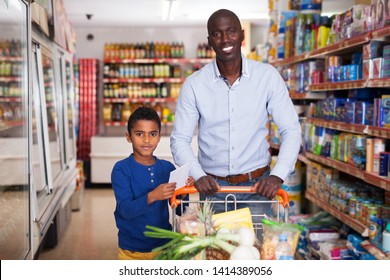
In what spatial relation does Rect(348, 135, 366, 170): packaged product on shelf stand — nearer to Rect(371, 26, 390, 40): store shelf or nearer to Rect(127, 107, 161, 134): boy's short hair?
Rect(371, 26, 390, 40): store shelf

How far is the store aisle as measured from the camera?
18.2 ft

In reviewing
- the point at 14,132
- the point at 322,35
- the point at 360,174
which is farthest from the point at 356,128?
the point at 14,132

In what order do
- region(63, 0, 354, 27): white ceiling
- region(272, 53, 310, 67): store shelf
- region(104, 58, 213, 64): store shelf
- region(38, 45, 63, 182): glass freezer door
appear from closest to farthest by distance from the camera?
region(272, 53, 310, 67): store shelf
region(38, 45, 63, 182): glass freezer door
region(63, 0, 354, 27): white ceiling
region(104, 58, 213, 64): store shelf

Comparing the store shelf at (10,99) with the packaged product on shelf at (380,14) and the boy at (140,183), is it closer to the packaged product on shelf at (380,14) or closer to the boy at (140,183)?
the boy at (140,183)

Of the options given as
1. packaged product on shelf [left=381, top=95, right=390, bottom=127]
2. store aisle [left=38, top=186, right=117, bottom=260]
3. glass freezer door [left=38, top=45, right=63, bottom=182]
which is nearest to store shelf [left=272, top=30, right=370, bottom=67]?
packaged product on shelf [left=381, top=95, right=390, bottom=127]

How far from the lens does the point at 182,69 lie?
12055mm

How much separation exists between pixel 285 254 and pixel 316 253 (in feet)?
10.5

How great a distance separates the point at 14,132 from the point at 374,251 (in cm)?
242

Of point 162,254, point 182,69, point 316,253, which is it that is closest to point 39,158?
point 316,253

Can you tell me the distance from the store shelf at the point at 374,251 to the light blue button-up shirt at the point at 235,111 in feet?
4.56

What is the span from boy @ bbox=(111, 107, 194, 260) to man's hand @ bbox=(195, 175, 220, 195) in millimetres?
258

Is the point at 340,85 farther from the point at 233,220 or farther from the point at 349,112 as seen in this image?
the point at 233,220

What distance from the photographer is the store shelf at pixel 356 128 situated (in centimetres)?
379

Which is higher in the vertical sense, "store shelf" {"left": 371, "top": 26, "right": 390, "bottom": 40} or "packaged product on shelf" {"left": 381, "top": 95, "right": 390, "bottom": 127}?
"store shelf" {"left": 371, "top": 26, "right": 390, "bottom": 40}
